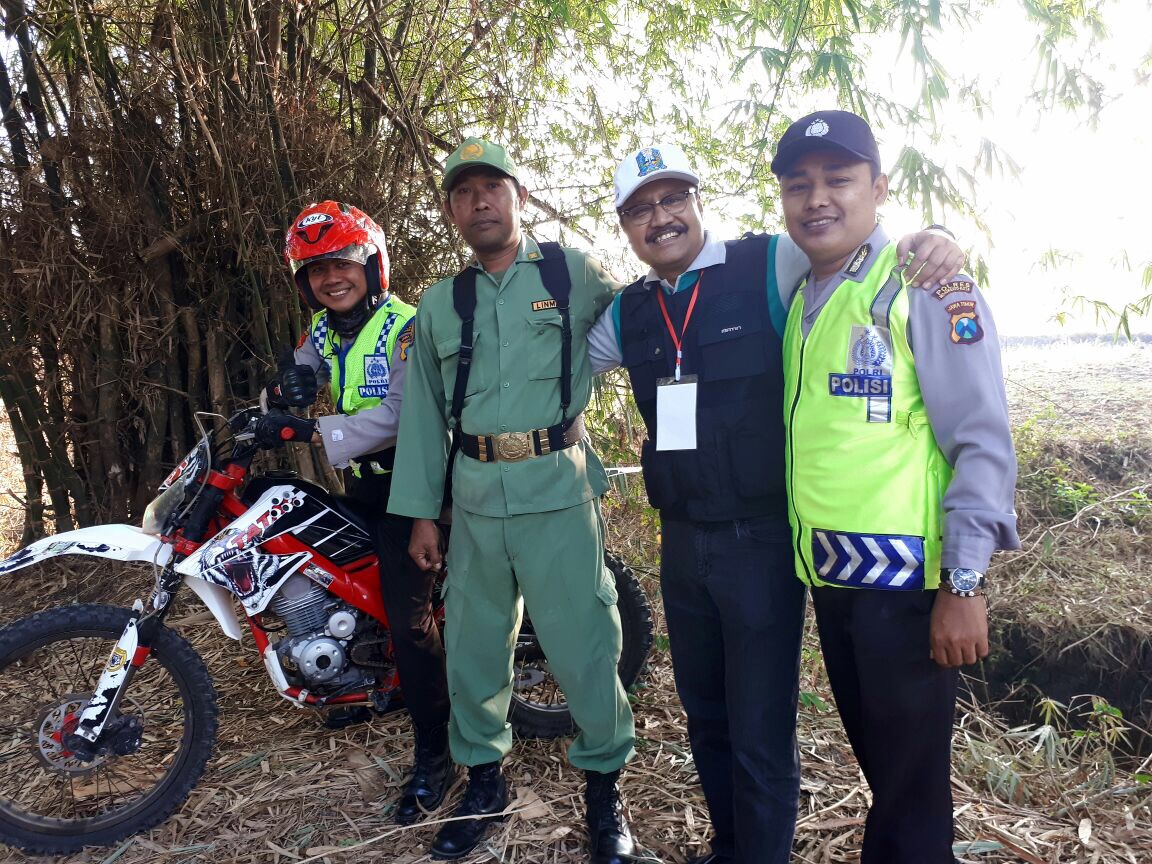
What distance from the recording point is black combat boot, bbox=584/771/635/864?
7.41 feet

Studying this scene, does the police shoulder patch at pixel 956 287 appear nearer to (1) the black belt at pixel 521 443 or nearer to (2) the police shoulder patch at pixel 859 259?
(2) the police shoulder patch at pixel 859 259

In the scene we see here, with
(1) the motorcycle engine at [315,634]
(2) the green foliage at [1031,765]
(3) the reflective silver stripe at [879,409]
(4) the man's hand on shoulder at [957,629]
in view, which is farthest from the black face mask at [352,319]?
(2) the green foliage at [1031,765]

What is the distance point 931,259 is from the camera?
1613 mm

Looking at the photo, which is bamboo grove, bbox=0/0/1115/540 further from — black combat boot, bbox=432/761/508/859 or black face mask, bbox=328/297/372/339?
black combat boot, bbox=432/761/508/859

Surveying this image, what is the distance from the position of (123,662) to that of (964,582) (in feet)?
8.16

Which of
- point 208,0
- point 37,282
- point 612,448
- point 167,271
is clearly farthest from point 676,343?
point 37,282

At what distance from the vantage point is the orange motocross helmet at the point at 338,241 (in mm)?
2611

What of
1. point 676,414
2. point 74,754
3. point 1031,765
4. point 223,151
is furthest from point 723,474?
point 223,151

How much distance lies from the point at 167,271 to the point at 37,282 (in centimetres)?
59

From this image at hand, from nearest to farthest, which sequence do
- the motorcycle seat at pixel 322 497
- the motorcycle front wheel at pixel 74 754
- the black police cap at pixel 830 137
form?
the black police cap at pixel 830 137, the motorcycle front wheel at pixel 74 754, the motorcycle seat at pixel 322 497

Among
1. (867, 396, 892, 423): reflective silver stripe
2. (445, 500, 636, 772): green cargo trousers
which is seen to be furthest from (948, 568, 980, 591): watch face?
(445, 500, 636, 772): green cargo trousers

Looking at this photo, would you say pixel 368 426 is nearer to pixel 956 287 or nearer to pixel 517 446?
pixel 517 446

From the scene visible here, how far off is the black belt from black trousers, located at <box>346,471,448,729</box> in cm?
51

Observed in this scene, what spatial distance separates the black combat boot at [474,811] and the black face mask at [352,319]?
1.53 meters
